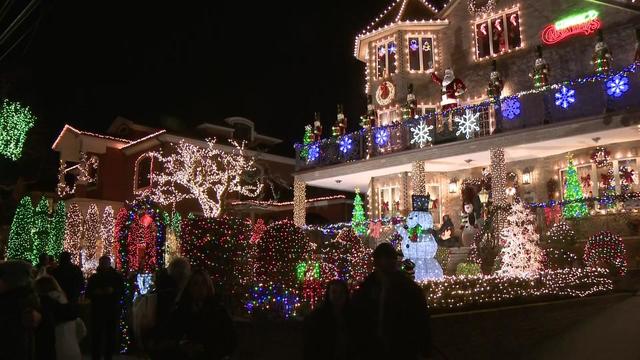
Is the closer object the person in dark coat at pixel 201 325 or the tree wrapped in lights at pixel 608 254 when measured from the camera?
the person in dark coat at pixel 201 325

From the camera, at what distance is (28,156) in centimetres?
3122

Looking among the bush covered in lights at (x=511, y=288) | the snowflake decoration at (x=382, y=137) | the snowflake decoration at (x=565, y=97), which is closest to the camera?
the bush covered in lights at (x=511, y=288)

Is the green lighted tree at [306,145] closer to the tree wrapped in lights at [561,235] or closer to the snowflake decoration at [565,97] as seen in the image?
the snowflake decoration at [565,97]

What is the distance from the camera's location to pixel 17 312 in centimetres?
382

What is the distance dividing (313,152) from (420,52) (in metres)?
6.21

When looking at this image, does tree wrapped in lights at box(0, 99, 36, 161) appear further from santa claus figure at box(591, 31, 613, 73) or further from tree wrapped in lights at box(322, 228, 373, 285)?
santa claus figure at box(591, 31, 613, 73)

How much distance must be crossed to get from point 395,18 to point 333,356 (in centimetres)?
2009

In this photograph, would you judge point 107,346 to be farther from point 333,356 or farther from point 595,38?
point 595,38

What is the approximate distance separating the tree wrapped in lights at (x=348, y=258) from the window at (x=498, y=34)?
12.8 meters

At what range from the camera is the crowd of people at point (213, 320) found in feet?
12.8

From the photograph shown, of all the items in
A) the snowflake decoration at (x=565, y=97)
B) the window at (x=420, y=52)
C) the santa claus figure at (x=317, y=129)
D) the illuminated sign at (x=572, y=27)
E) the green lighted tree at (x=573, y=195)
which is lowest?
the green lighted tree at (x=573, y=195)

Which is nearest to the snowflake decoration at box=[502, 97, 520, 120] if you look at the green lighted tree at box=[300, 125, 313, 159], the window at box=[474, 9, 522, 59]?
the window at box=[474, 9, 522, 59]

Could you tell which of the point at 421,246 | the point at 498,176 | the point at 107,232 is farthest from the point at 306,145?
the point at 421,246

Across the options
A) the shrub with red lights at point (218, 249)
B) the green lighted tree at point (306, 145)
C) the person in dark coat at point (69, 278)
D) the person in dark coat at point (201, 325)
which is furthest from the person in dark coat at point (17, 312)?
the green lighted tree at point (306, 145)
